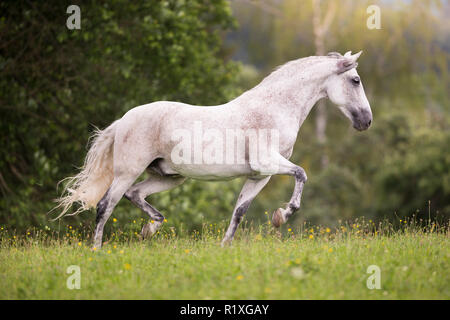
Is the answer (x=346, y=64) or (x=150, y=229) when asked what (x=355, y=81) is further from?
(x=150, y=229)

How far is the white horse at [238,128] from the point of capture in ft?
22.8

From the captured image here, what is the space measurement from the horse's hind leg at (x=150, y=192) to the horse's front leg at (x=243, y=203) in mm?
1012

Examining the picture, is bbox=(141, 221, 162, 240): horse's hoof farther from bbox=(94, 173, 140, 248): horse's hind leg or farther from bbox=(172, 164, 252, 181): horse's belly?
bbox=(172, 164, 252, 181): horse's belly

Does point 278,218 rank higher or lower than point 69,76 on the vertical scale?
lower

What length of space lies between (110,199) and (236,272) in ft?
8.47

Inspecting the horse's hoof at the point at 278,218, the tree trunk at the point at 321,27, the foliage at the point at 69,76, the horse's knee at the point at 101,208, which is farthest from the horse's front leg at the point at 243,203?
the tree trunk at the point at 321,27

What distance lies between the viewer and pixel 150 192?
7.81 meters

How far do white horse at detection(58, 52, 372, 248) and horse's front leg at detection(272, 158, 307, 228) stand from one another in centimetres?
1

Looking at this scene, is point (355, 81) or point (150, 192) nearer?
point (355, 81)

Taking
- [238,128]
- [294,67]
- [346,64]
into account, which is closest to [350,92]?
[346,64]

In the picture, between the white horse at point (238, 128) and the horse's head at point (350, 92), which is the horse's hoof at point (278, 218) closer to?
the white horse at point (238, 128)

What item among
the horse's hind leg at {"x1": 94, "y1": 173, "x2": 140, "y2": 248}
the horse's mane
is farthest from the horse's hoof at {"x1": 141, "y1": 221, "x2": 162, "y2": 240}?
the horse's mane
